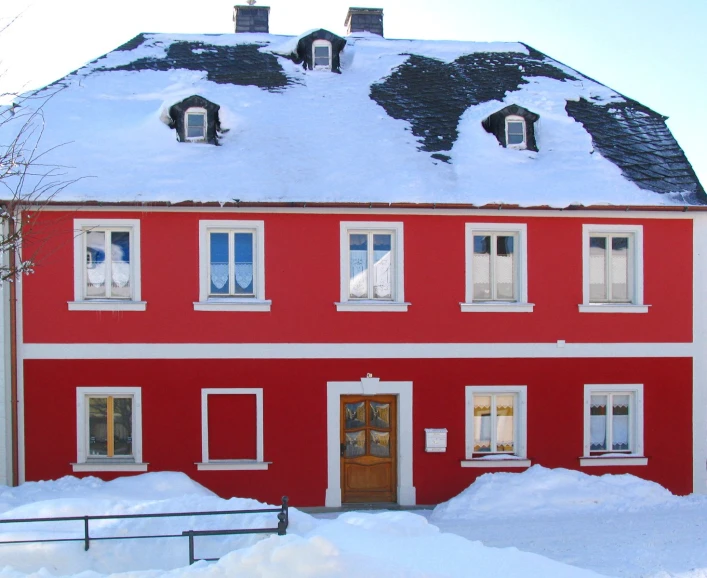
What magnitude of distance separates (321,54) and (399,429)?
8781mm

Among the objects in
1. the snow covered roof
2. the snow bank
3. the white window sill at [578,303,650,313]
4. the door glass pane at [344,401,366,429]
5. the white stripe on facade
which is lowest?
the snow bank

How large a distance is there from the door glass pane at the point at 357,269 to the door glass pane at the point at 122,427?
173 inches

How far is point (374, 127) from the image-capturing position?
42.1 feet

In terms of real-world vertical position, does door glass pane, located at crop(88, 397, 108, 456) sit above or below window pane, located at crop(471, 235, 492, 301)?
below

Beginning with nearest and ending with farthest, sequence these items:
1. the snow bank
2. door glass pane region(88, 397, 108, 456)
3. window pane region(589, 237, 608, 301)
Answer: the snow bank, door glass pane region(88, 397, 108, 456), window pane region(589, 237, 608, 301)

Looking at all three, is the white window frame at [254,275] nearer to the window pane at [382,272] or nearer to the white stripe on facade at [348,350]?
the white stripe on facade at [348,350]

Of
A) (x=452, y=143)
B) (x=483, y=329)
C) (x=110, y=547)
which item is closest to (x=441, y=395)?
(x=483, y=329)

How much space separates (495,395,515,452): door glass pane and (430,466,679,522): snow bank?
564 millimetres

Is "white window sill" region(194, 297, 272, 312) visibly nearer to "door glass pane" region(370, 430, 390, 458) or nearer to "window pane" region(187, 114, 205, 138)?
"door glass pane" region(370, 430, 390, 458)

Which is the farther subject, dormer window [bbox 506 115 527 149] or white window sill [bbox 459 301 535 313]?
dormer window [bbox 506 115 527 149]

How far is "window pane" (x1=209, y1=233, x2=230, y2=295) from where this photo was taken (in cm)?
1120

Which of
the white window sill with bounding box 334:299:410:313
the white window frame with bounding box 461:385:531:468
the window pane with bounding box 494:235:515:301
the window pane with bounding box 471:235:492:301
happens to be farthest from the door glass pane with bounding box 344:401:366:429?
the window pane with bounding box 494:235:515:301

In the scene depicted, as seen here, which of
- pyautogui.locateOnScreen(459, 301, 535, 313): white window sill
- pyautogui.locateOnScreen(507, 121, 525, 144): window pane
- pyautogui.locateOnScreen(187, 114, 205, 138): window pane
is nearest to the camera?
pyautogui.locateOnScreen(459, 301, 535, 313): white window sill

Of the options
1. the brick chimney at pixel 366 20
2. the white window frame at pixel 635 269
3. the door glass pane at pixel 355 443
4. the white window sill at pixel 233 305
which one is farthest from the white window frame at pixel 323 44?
the door glass pane at pixel 355 443
